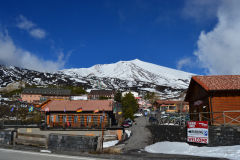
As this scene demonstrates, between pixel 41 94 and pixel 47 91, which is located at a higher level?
pixel 47 91

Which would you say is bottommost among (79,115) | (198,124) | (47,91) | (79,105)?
(79,115)

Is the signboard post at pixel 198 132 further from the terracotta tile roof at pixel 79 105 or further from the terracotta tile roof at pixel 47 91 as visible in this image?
the terracotta tile roof at pixel 47 91

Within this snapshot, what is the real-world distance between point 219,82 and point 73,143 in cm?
1554

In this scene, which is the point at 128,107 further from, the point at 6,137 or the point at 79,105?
the point at 6,137

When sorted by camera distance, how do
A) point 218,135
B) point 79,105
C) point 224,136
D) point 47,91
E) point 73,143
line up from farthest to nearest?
point 47,91 → point 79,105 → point 218,135 → point 224,136 → point 73,143

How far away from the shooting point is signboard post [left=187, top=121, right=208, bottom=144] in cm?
1384

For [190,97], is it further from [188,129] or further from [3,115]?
[3,115]

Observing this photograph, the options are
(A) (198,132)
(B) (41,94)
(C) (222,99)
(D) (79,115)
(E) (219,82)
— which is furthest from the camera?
(B) (41,94)

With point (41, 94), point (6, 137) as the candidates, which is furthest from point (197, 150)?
point (41, 94)

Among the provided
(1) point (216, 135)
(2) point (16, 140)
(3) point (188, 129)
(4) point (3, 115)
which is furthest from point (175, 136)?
(4) point (3, 115)

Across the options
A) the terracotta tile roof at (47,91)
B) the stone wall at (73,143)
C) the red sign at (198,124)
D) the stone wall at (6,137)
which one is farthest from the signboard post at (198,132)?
the terracotta tile roof at (47,91)

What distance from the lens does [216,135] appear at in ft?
44.4

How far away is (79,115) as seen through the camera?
30984mm

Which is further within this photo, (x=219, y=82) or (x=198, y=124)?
(x=219, y=82)
